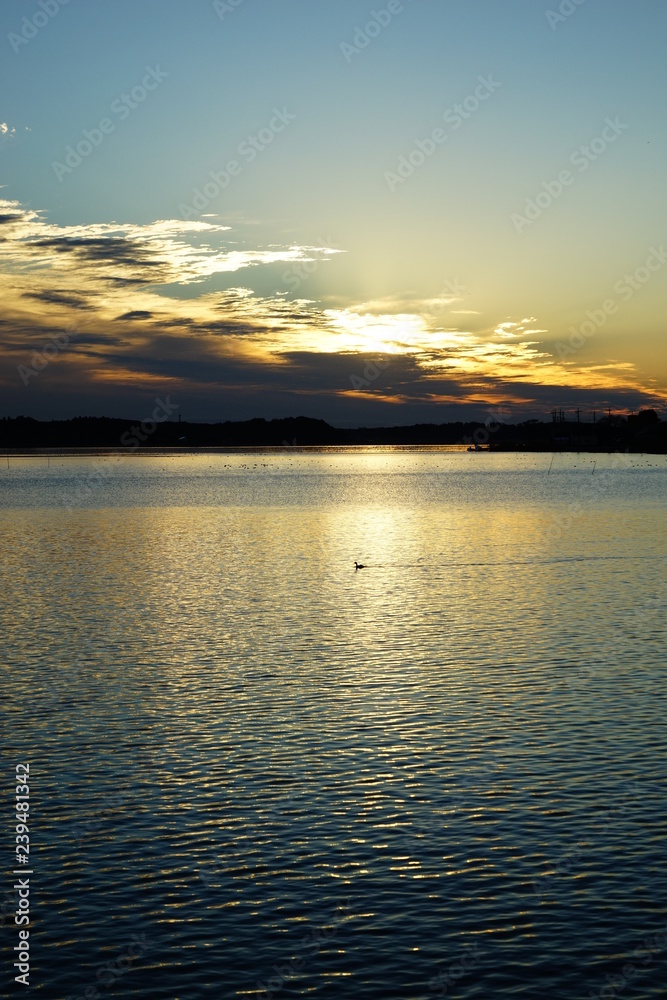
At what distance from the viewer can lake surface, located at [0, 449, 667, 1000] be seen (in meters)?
16.2

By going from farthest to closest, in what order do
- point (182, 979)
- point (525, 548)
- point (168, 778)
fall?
point (525, 548)
point (168, 778)
point (182, 979)

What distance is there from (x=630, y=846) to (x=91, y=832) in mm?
10429

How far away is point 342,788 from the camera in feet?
78.6

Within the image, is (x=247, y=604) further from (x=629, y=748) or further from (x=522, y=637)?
(x=629, y=748)

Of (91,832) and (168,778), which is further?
(168,778)

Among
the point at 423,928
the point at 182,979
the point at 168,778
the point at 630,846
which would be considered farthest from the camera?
the point at 168,778

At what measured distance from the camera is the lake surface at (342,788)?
16.2 m

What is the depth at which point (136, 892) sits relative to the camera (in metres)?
18.5

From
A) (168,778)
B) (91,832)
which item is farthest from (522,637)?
(91,832)

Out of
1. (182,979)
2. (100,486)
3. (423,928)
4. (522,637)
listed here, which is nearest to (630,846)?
(423,928)

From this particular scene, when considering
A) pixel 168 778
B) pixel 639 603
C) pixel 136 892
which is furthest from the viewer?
pixel 639 603

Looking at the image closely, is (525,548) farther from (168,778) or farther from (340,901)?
(340,901)

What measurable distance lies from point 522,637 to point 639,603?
10.9 meters

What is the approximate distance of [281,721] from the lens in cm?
2977
